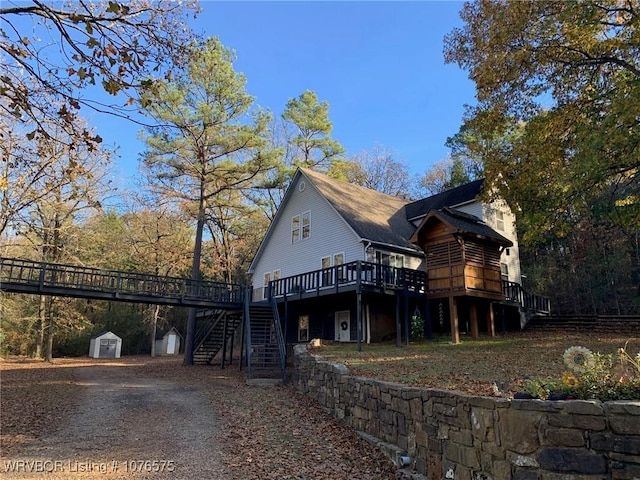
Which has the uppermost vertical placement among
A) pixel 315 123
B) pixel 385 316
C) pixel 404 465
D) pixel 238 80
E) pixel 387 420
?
pixel 315 123

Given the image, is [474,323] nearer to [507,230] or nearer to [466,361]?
[466,361]

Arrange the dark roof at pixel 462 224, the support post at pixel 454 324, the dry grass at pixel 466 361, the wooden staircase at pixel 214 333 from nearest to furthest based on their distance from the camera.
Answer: the dry grass at pixel 466 361 < the support post at pixel 454 324 < the dark roof at pixel 462 224 < the wooden staircase at pixel 214 333

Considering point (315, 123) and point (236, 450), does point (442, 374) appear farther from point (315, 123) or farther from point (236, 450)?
point (315, 123)

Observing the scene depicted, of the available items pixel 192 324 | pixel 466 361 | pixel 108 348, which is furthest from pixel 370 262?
pixel 108 348

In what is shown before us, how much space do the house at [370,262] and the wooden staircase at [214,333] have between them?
7.05ft

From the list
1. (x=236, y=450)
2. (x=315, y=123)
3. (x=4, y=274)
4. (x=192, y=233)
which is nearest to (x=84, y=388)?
(x=4, y=274)

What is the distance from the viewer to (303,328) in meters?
21.7

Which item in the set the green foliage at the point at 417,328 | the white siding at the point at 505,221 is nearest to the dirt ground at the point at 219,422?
the green foliage at the point at 417,328

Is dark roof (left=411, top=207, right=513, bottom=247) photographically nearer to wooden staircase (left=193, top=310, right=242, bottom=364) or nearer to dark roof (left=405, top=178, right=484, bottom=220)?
dark roof (left=405, top=178, right=484, bottom=220)

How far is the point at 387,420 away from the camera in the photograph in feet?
25.3

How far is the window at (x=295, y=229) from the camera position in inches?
885

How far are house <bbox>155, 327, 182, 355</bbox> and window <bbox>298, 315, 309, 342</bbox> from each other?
62.6ft

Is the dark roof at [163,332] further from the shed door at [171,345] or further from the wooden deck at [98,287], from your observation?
the wooden deck at [98,287]

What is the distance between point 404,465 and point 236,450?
281cm
